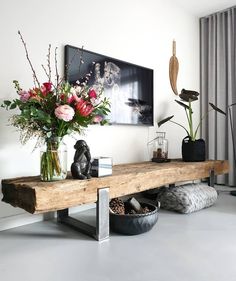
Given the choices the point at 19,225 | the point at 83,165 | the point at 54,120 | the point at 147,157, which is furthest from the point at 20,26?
the point at 147,157

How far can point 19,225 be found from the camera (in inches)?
76.4

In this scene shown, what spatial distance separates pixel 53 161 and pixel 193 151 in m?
1.61

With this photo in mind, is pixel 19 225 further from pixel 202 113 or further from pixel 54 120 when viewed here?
pixel 202 113

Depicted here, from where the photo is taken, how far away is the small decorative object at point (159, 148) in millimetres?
2695

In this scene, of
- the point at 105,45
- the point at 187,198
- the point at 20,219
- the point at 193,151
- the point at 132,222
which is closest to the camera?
the point at 132,222

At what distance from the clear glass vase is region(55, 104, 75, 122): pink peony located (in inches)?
8.3

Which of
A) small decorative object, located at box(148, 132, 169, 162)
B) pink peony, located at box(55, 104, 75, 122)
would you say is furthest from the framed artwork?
pink peony, located at box(55, 104, 75, 122)

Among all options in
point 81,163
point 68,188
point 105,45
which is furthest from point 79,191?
point 105,45

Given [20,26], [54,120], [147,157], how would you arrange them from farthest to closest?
1. [147,157]
2. [20,26]
3. [54,120]

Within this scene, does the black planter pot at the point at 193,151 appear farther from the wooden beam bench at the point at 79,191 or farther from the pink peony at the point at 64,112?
the pink peony at the point at 64,112

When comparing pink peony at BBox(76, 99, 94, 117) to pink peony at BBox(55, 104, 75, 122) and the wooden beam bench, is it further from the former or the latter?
the wooden beam bench

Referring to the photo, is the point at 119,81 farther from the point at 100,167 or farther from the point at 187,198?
the point at 187,198

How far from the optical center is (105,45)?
246cm

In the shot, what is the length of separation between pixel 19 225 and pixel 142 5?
2482 mm
